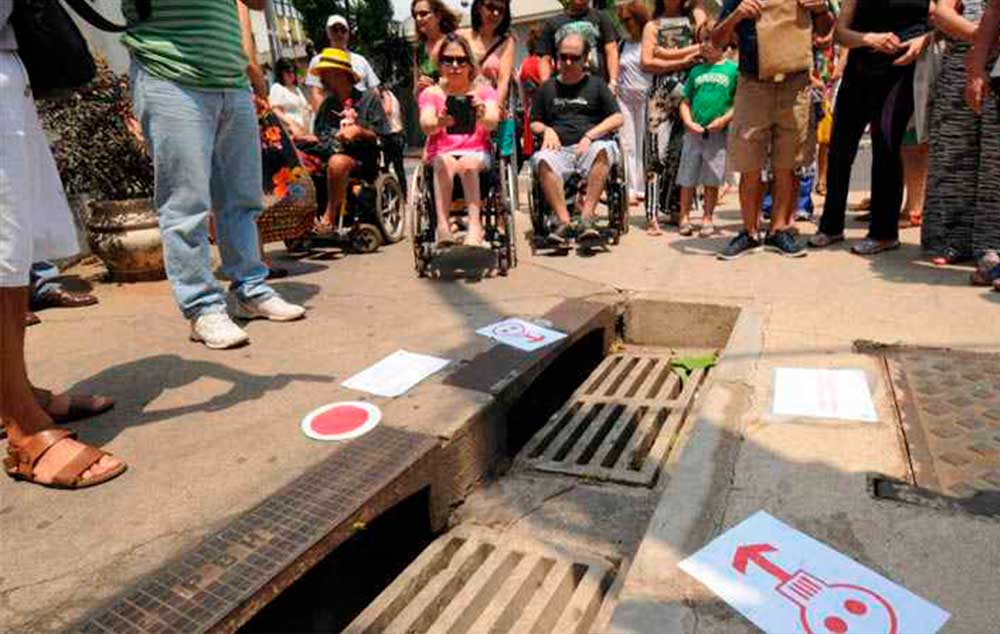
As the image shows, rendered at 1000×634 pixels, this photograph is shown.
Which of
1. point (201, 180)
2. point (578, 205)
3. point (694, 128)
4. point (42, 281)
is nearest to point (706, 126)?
point (694, 128)

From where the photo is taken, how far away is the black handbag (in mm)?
1845

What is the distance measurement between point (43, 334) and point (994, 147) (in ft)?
15.6

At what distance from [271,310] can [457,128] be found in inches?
70.5

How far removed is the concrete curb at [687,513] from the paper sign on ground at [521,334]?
69cm

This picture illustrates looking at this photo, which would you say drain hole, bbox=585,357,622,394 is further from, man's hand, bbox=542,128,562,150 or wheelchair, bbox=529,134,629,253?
man's hand, bbox=542,128,562,150

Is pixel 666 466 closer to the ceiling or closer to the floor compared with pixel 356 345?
closer to the floor

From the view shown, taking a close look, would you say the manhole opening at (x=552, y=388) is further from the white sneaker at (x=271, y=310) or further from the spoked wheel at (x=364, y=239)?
the spoked wheel at (x=364, y=239)

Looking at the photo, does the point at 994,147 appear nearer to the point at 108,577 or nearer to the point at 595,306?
the point at 595,306

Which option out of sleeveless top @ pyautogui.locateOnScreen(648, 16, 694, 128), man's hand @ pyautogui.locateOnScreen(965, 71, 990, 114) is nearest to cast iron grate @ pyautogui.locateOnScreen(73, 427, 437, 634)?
man's hand @ pyautogui.locateOnScreen(965, 71, 990, 114)

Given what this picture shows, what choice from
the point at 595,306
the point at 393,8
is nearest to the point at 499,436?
the point at 595,306

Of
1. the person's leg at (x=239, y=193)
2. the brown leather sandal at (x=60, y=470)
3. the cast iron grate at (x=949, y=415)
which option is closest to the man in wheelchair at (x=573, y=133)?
the person's leg at (x=239, y=193)

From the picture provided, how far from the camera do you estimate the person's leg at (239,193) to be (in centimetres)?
306

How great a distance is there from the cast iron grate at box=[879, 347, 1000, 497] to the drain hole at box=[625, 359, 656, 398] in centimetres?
95

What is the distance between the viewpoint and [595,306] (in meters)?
3.34
